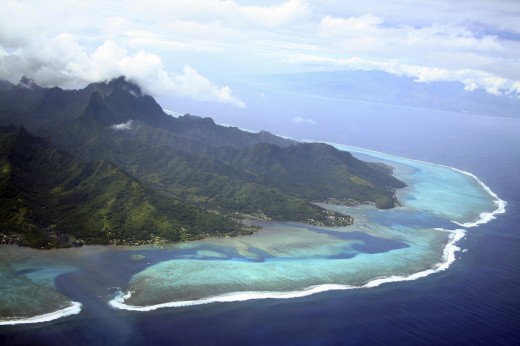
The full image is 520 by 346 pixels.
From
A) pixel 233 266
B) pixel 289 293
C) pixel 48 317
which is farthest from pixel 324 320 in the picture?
pixel 48 317

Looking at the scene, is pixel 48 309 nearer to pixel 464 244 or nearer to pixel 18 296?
pixel 18 296

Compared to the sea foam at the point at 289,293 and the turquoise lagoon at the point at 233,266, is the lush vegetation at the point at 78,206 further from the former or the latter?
the sea foam at the point at 289,293

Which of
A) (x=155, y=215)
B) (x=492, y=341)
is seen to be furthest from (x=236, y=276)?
(x=492, y=341)

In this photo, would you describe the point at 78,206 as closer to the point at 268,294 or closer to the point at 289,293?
the point at 268,294

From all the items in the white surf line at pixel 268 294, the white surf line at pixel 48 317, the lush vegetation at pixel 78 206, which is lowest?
the white surf line at pixel 48 317

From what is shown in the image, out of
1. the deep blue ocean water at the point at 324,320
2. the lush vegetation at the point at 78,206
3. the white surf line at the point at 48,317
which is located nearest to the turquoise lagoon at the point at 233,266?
the white surf line at the point at 48,317

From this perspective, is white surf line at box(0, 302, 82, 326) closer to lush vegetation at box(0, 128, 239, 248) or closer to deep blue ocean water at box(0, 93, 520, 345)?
deep blue ocean water at box(0, 93, 520, 345)
